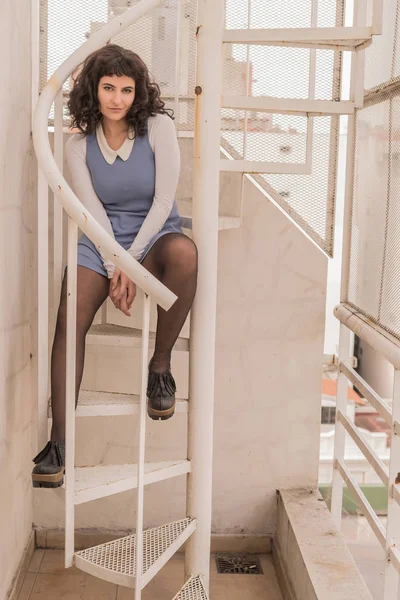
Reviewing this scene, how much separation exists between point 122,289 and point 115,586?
3.93ft

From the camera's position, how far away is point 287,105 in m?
2.29

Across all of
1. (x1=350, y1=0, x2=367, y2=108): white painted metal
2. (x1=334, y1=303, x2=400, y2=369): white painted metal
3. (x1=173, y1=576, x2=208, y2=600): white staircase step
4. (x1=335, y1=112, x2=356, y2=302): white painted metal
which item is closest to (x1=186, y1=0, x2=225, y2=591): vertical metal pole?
(x1=173, y1=576, x2=208, y2=600): white staircase step

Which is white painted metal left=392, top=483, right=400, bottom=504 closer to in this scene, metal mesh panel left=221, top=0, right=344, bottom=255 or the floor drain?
the floor drain

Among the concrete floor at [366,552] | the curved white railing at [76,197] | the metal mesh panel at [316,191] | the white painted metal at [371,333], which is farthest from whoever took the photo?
the concrete floor at [366,552]

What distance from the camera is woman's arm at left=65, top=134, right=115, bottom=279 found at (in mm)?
2129

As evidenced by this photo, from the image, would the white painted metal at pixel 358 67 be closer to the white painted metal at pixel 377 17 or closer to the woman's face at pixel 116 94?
the white painted metal at pixel 377 17

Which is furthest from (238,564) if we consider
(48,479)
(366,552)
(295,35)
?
(295,35)

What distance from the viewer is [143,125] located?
7.01 feet

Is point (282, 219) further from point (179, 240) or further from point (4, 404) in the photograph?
point (4, 404)

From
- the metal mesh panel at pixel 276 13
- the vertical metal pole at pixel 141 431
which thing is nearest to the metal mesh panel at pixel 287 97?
the metal mesh panel at pixel 276 13

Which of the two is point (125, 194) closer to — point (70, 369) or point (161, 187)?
point (161, 187)

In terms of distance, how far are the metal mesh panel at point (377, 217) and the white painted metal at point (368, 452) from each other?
45 cm

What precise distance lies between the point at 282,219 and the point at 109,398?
3.45 feet

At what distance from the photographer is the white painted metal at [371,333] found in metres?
2.12
